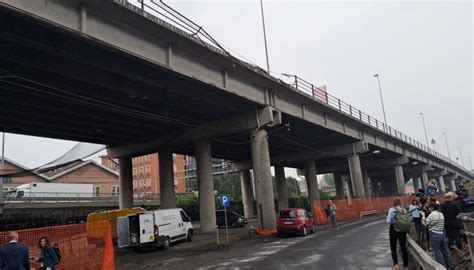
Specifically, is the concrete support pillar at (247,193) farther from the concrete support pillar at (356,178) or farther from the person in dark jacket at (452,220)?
the person in dark jacket at (452,220)

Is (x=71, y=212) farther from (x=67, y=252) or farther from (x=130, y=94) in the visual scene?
(x=67, y=252)

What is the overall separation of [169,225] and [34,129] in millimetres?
13279

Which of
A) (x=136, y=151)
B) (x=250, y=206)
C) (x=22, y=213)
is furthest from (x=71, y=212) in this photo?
(x=250, y=206)

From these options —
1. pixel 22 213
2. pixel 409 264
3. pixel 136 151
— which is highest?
pixel 136 151

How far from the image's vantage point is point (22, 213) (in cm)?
3691

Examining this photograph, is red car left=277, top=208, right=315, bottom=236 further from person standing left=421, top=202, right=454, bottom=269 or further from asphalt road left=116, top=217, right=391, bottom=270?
person standing left=421, top=202, right=454, bottom=269

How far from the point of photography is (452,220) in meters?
9.61

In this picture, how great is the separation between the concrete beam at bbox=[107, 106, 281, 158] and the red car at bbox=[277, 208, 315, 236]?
601 cm

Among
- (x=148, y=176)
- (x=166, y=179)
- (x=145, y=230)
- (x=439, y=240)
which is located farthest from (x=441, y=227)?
(x=148, y=176)

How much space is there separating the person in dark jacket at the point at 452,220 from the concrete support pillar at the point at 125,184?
3015 cm

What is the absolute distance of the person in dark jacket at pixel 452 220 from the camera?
31.2 feet

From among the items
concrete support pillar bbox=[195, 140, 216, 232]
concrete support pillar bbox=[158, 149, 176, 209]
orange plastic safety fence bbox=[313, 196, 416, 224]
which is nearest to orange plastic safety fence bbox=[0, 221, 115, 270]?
concrete support pillar bbox=[195, 140, 216, 232]

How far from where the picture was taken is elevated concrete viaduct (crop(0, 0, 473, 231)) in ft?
48.8

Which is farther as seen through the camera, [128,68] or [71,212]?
[71,212]
